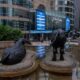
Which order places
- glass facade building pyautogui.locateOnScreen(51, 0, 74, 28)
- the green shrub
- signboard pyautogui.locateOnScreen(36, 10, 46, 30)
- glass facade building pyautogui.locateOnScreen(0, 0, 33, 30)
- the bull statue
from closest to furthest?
the bull statue, the green shrub, glass facade building pyautogui.locateOnScreen(0, 0, 33, 30), signboard pyautogui.locateOnScreen(36, 10, 46, 30), glass facade building pyautogui.locateOnScreen(51, 0, 74, 28)

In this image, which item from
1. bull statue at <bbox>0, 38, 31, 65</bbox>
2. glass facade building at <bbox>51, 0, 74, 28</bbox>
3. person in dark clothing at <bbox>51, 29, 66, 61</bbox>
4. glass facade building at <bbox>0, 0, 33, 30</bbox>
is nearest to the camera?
bull statue at <bbox>0, 38, 31, 65</bbox>

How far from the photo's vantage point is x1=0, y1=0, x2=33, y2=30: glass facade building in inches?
1859

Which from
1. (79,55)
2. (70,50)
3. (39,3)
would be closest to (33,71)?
(79,55)

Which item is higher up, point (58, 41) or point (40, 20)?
point (58, 41)

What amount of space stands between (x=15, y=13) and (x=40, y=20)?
827cm

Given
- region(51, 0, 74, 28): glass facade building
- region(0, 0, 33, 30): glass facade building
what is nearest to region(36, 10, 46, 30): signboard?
region(0, 0, 33, 30): glass facade building

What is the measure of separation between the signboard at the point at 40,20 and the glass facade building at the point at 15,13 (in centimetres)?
188

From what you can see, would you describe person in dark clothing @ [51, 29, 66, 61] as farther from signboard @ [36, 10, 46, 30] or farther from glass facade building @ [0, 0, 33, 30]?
signboard @ [36, 10, 46, 30]

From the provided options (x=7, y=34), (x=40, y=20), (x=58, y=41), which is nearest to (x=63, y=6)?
(x=40, y=20)

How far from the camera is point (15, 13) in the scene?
49.4m

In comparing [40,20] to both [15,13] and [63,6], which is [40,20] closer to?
[15,13]

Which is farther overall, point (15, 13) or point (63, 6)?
point (63, 6)

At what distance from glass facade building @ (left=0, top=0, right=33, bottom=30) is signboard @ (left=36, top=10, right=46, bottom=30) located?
6.15ft

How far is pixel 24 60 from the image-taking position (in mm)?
6012
